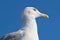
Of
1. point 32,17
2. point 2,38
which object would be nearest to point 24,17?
point 32,17

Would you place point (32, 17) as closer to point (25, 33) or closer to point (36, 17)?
point (36, 17)

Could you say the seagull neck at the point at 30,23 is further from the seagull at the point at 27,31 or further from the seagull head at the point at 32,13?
the seagull head at the point at 32,13

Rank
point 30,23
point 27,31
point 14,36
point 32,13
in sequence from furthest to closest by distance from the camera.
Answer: point 32,13 < point 30,23 < point 14,36 < point 27,31

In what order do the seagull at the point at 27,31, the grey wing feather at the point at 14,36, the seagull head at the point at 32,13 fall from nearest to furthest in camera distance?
the seagull at the point at 27,31, the grey wing feather at the point at 14,36, the seagull head at the point at 32,13

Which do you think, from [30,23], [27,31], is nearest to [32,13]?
[30,23]

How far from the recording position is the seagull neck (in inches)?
572

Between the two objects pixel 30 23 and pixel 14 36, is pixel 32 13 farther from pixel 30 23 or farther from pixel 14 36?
pixel 14 36

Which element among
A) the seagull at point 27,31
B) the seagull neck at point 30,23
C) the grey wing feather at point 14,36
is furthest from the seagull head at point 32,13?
the grey wing feather at point 14,36

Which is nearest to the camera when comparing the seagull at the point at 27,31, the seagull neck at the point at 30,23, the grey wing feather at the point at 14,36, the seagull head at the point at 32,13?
the seagull at the point at 27,31

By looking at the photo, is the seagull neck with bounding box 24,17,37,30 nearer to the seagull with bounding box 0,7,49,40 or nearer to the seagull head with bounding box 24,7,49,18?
the seagull with bounding box 0,7,49,40

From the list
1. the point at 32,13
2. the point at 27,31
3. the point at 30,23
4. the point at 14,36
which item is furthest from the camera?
the point at 32,13

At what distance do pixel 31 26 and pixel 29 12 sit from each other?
3.66 ft

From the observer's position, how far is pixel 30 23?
14.8 meters

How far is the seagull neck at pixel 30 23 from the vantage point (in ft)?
47.7
